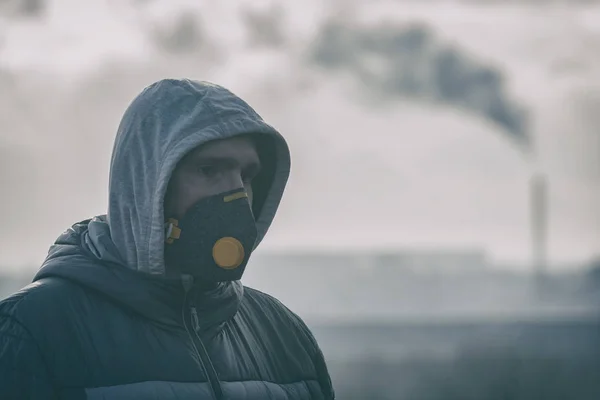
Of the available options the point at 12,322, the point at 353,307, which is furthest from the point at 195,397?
the point at 353,307

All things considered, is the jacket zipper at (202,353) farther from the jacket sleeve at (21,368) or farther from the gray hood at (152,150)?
the jacket sleeve at (21,368)

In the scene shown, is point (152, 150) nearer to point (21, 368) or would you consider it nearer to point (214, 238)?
point (214, 238)

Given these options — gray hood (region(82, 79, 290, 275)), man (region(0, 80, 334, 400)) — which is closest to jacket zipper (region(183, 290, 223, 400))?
man (region(0, 80, 334, 400))

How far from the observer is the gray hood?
2920 millimetres

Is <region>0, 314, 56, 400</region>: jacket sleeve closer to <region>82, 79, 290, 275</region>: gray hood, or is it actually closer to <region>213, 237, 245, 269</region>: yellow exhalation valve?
<region>82, 79, 290, 275</region>: gray hood

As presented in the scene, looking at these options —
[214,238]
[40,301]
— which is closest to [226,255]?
[214,238]

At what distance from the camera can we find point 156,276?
2.96 metres

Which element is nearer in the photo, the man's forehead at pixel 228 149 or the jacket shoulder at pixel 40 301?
the jacket shoulder at pixel 40 301

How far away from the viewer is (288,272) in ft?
221

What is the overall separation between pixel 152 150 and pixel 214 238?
0.67ft

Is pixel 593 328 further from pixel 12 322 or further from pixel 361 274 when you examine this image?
pixel 12 322

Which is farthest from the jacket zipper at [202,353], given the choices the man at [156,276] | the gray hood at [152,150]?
the gray hood at [152,150]

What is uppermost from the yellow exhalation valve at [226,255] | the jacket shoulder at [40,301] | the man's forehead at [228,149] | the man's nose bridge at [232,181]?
the man's forehead at [228,149]

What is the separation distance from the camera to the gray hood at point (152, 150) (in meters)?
2.92
